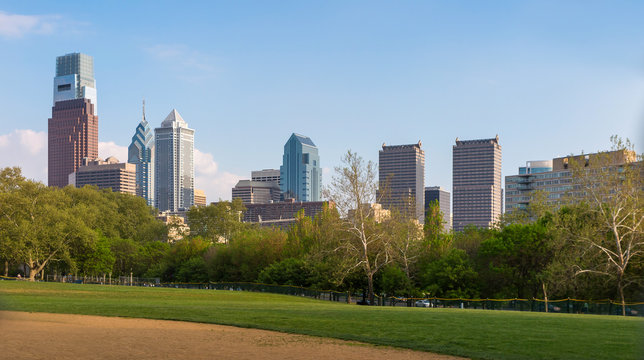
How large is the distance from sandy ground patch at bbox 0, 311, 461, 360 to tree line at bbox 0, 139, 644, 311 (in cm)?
2206

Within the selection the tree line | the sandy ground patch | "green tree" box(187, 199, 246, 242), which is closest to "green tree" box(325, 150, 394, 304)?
the tree line

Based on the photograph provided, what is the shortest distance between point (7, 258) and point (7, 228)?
13.3 feet

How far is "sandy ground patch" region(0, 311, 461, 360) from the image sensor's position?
17844 mm

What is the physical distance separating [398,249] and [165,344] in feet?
150

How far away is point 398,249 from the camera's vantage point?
2506 inches

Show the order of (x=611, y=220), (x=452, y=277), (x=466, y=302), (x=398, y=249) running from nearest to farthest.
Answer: (x=611, y=220) < (x=466, y=302) < (x=452, y=277) < (x=398, y=249)

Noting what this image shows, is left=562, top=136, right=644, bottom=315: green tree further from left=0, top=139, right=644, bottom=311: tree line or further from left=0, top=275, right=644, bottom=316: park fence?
left=0, top=275, right=644, bottom=316: park fence

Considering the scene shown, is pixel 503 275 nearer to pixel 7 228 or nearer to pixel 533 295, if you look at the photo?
pixel 533 295

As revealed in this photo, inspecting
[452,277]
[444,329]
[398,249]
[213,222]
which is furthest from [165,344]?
[213,222]

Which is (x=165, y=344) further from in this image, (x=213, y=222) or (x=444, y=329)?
(x=213, y=222)

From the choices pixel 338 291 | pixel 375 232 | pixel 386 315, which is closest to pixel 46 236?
pixel 338 291

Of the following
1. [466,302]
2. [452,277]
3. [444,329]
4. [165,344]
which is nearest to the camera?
[165,344]

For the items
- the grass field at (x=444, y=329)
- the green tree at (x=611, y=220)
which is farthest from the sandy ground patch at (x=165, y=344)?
the green tree at (x=611, y=220)

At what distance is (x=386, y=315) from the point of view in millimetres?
30188
